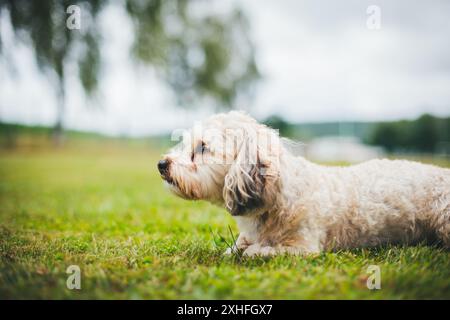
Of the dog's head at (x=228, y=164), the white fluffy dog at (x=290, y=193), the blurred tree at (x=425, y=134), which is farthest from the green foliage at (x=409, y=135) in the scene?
the dog's head at (x=228, y=164)

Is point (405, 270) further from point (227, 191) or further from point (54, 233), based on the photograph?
point (54, 233)

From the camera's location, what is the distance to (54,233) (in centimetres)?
505

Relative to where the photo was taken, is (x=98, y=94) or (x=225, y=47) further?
(x=225, y=47)

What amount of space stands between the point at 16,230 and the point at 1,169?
1410 cm

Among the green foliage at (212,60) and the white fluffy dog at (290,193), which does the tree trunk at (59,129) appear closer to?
the green foliage at (212,60)

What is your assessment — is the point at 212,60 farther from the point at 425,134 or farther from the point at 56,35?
the point at 56,35

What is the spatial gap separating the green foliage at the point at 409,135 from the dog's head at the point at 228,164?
23.8 meters

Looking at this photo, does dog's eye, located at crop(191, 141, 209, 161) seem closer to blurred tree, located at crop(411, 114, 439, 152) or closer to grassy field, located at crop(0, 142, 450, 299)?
grassy field, located at crop(0, 142, 450, 299)

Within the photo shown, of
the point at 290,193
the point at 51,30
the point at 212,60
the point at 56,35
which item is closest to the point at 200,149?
the point at 290,193

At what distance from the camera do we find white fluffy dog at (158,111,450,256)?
11.7 feet

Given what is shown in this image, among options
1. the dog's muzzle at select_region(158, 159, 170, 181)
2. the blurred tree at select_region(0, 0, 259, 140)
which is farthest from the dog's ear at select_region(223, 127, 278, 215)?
the blurred tree at select_region(0, 0, 259, 140)

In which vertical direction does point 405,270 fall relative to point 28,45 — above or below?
below

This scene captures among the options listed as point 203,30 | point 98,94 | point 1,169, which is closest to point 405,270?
point 1,169

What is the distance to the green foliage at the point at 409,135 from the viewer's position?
27.2 meters
